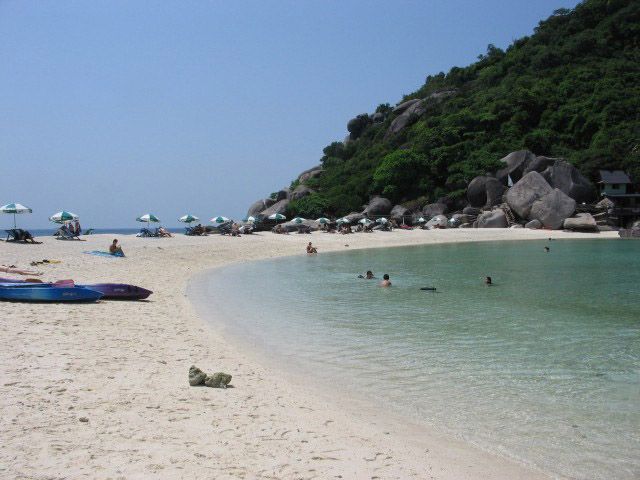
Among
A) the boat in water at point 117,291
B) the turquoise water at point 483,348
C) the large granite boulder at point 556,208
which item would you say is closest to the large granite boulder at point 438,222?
the large granite boulder at point 556,208

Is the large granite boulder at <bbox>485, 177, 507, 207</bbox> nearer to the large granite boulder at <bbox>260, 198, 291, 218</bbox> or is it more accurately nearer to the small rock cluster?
the large granite boulder at <bbox>260, 198, 291, 218</bbox>

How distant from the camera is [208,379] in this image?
5750 millimetres

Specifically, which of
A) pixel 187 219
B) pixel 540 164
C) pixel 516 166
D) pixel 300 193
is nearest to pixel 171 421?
pixel 187 219

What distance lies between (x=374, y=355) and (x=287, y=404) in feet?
8.64

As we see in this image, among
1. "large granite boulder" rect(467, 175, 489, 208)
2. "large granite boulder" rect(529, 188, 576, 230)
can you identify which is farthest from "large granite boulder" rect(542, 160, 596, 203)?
"large granite boulder" rect(467, 175, 489, 208)

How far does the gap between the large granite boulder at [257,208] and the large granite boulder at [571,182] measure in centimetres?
3222

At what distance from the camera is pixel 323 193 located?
60.8 meters

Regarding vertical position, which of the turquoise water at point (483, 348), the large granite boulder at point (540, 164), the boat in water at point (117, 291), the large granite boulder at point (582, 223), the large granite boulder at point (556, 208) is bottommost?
the turquoise water at point (483, 348)

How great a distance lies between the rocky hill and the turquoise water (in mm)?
32844

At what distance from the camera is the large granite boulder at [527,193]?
43750mm

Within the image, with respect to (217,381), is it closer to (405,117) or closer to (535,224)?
(535,224)

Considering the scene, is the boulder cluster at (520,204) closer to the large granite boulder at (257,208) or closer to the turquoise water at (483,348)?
the large granite boulder at (257,208)

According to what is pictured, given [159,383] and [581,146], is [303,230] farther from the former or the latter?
[159,383]

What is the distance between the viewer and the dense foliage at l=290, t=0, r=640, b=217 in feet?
170
